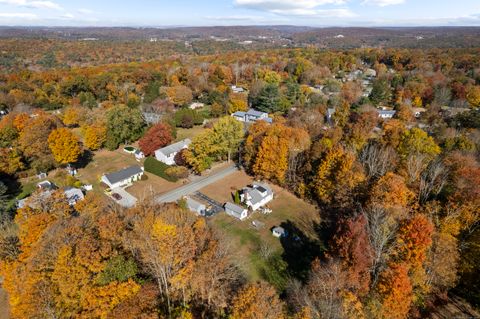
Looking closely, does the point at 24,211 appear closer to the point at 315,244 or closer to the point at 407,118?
the point at 315,244

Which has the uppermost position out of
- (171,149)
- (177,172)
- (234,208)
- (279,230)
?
(171,149)

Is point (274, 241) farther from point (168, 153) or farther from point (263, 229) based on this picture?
point (168, 153)

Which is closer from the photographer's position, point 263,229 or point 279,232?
point 279,232

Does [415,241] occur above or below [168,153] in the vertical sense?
above

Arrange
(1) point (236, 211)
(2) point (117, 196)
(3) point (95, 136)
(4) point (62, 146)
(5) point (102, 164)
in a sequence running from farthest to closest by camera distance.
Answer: (3) point (95, 136) < (5) point (102, 164) < (4) point (62, 146) < (2) point (117, 196) < (1) point (236, 211)

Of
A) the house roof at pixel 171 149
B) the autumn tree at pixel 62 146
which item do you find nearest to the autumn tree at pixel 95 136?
the autumn tree at pixel 62 146

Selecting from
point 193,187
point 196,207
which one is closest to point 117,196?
point 193,187
